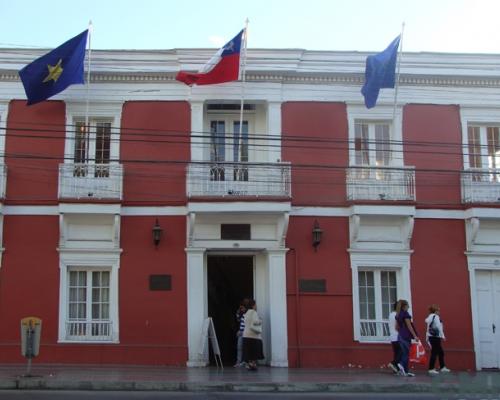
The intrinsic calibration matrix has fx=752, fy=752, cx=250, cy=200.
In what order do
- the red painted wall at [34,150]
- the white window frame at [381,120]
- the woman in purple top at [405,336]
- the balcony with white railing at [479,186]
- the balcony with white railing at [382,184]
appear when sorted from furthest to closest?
1. the white window frame at [381,120]
2. the balcony with white railing at [479,186]
3. the balcony with white railing at [382,184]
4. the red painted wall at [34,150]
5. the woman in purple top at [405,336]

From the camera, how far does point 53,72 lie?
18.6 meters

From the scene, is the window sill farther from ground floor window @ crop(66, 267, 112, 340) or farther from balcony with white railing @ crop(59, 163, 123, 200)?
balcony with white railing @ crop(59, 163, 123, 200)

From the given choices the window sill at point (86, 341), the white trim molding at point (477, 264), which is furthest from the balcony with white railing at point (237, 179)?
the white trim molding at point (477, 264)

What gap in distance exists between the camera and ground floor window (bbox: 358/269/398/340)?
19.2 m

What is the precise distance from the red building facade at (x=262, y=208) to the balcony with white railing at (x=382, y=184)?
4cm

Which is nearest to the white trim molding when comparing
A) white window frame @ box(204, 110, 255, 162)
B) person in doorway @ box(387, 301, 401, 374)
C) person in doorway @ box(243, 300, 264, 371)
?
person in doorway @ box(387, 301, 401, 374)

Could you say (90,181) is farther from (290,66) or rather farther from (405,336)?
(405,336)

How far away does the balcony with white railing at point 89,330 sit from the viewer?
61.3ft

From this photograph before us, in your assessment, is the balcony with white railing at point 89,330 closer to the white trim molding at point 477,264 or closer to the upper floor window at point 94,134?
the upper floor window at point 94,134

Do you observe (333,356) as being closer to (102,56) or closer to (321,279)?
(321,279)

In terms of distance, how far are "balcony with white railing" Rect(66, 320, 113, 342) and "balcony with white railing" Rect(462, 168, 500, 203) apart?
31.9 ft

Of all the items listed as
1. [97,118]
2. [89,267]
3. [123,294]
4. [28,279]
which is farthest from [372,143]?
[28,279]

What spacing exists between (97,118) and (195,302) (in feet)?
17.9

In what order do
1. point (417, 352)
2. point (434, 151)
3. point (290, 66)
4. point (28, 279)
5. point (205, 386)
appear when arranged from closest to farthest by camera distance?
point (205, 386)
point (417, 352)
point (28, 279)
point (290, 66)
point (434, 151)
